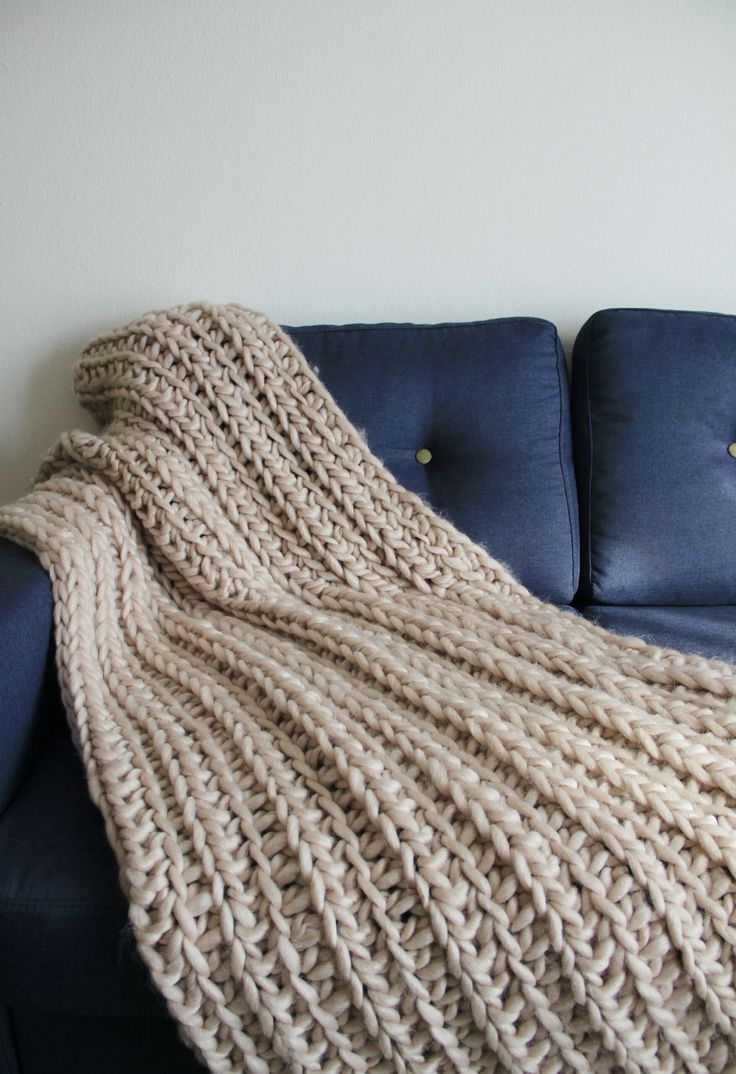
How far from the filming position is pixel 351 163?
47.1 inches

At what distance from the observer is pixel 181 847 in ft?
1.84

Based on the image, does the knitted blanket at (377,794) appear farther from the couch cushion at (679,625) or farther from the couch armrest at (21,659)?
the couch cushion at (679,625)

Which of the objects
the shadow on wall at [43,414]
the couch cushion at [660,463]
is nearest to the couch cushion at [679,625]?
the couch cushion at [660,463]

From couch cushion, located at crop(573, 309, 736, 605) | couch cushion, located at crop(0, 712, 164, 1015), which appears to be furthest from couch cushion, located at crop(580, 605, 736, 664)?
couch cushion, located at crop(0, 712, 164, 1015)

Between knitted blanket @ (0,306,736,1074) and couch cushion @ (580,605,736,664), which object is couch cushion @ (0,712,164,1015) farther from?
couch cushion @ (580,605,736,664)

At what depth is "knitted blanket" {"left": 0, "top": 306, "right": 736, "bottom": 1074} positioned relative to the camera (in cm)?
51

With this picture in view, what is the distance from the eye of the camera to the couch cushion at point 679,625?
0.92 metres

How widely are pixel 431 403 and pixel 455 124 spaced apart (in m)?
0.52

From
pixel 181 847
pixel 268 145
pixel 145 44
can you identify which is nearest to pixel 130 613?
pixel 181 847

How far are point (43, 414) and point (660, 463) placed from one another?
3.58 feet

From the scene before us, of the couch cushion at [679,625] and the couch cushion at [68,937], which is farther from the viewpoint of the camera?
the couch cushion at [679,625]

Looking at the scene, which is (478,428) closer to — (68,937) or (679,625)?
(679,625)

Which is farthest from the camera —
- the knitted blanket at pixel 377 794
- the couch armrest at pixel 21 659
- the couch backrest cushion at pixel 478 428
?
the couch backrest cushion at pixel 478 428

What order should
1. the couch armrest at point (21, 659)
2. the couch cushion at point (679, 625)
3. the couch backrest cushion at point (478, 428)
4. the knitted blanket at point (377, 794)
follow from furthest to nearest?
1. the couch backrest cushion at point (478, 428)
2. the couch cushion at point (679, 625)
3. the couch armrest at point (21, 659)
4. the knitted blanket at point (377, 794)
